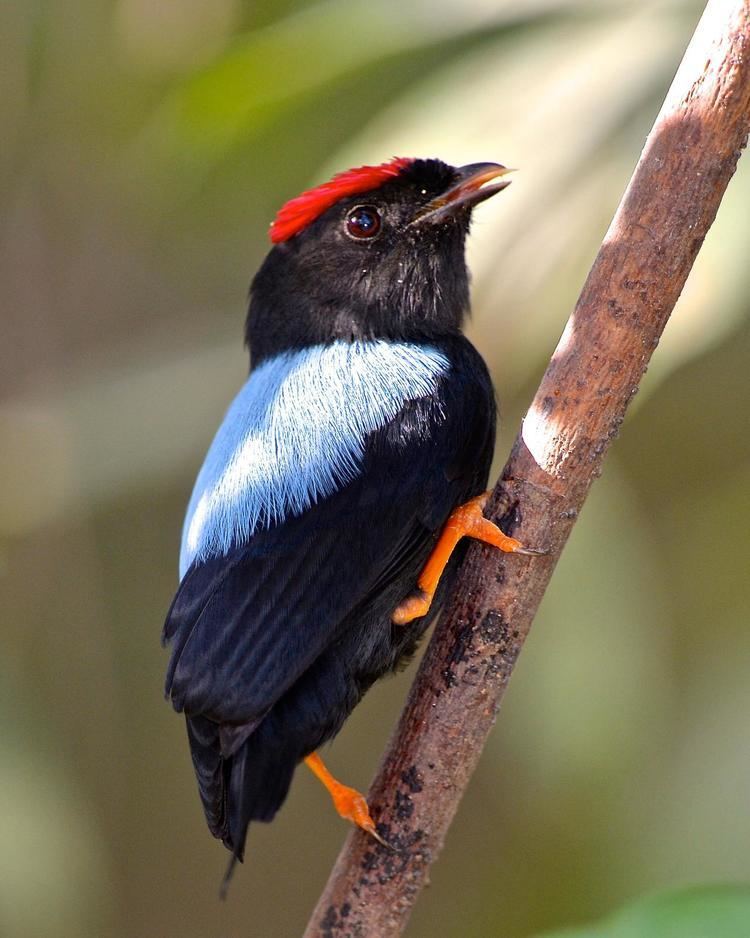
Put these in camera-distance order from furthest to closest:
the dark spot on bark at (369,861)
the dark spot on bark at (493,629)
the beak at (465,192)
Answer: the beak at (465,192) → the dark spot on bark at (369,861) → the dark spot on bark at (493,629)

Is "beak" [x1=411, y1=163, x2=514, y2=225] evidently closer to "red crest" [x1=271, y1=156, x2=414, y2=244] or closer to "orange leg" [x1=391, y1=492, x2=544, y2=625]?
"red crest" [x1=271, y1=156, x2=414, y2=244]

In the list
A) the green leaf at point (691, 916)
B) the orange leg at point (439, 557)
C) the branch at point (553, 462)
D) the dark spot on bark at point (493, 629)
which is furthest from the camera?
the orange leg at point (439, 557)

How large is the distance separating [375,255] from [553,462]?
1002 millimetres

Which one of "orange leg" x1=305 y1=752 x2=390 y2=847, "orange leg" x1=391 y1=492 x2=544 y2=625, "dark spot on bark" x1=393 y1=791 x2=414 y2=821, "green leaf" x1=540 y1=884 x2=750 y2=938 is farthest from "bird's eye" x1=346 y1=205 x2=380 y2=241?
"green leaf" x1=540 y1=884 x2=750 y2=938

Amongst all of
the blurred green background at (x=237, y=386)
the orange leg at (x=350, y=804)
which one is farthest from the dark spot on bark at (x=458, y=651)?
the blurred green background at (x=237, y=386)

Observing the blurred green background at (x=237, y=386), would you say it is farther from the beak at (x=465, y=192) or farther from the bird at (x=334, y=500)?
the bird at (x=334, y=500)

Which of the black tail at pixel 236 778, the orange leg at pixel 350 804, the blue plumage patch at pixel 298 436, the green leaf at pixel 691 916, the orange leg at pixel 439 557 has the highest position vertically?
the blue plumage patch at pixel 298 436

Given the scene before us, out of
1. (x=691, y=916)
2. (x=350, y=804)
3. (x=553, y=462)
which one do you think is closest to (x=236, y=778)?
(x=350, y=804)

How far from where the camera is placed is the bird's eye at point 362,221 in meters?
3.07

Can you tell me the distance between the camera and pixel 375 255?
10.1 ft

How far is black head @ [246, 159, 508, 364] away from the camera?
3018 mm

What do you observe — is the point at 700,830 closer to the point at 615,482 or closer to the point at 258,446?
the point at 615,482

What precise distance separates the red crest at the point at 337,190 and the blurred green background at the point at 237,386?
4.7 inches

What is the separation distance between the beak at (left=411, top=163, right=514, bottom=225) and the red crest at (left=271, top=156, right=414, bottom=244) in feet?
0.41
